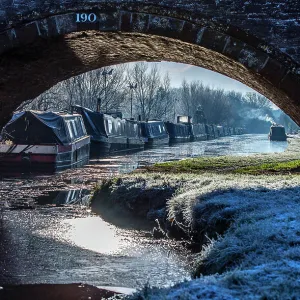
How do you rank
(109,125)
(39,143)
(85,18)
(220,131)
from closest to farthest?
1. (85,18)
2. (39,143)
3. (109,125)
4. (220,131)

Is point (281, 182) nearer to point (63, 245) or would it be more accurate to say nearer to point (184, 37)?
point (184, 37)

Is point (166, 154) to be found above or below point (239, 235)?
below

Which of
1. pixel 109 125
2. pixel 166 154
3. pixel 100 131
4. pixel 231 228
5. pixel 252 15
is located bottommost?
pixel 166 154

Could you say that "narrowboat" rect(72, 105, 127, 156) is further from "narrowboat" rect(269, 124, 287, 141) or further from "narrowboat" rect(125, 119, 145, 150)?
"narrowboat" rect(269, 124, 287, 141)

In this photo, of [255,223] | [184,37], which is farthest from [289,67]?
[255,223]

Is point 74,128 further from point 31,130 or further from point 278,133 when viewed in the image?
point 278,133

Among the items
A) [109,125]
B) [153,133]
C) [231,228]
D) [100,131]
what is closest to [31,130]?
[100,131]

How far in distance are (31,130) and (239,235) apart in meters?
15.7

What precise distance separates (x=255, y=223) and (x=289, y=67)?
2.18 metres

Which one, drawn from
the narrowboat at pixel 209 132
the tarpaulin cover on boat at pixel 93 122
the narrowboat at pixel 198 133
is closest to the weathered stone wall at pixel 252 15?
the tarpaulin cover on boat at pixel 93 122

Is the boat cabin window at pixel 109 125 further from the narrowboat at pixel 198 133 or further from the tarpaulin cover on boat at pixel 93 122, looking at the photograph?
the narrowboat at pixel 198 133

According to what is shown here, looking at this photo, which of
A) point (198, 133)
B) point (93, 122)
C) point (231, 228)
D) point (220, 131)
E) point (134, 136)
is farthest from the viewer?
point (220, 131)

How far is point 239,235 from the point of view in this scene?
511cm

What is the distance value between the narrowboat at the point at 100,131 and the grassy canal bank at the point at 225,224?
16.0 m
